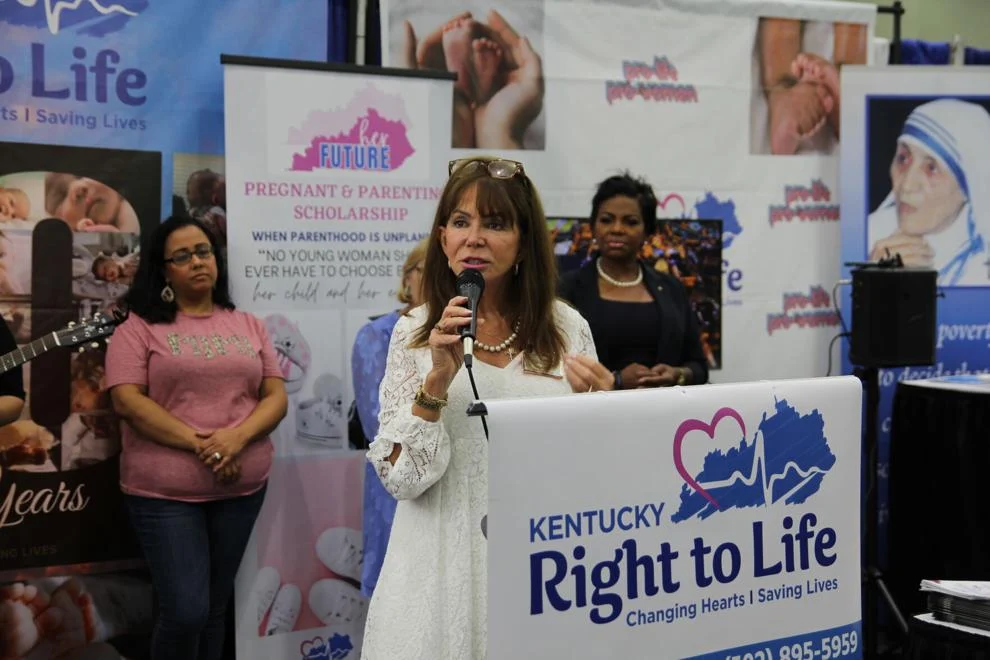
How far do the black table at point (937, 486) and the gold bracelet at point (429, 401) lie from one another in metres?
3.12

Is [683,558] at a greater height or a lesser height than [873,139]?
lesser

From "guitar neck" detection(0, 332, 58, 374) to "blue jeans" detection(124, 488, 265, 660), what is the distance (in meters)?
0.57

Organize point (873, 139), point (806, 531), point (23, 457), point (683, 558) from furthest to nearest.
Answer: point (873, 139) < point (23, 457) < point (806, 531) < point (683, 558)

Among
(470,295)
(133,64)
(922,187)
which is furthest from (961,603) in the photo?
(922,187)

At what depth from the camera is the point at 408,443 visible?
5.45 ft

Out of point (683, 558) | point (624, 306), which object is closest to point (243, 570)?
point (624, 306)

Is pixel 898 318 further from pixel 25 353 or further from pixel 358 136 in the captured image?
pixel 25 353

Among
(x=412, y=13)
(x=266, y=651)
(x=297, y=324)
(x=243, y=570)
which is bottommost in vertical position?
(x=266, y=651)

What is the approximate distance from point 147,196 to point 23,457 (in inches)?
40.5

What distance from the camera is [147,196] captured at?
3830 millimetres

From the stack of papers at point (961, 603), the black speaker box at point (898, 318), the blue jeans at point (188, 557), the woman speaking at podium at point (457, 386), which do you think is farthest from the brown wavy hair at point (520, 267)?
the black speaker box at point (898, 318)

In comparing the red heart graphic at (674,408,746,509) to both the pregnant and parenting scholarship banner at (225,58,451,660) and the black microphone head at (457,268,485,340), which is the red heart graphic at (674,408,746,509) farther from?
the pregnant and parenting scholarship banner at (225,58,451,660)

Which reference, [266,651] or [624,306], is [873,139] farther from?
[266,651]

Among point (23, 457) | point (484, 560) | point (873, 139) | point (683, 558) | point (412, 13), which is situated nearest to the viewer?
point (683, 558)
